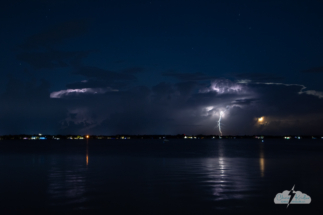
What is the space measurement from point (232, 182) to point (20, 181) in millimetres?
17336

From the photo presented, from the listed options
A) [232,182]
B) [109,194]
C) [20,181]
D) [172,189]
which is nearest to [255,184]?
[232,182]

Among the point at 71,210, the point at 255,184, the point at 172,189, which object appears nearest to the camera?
the point at 71,210

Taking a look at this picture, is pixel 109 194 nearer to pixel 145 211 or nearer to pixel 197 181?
pixel 145 211

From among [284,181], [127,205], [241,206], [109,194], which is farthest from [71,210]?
[284,181]

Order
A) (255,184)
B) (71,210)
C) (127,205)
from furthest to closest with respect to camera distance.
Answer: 1. (255,184)
2. (127,205)
3. (71,210)

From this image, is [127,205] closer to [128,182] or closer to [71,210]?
[71,210]

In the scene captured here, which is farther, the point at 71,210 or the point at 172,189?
the point at 172,189

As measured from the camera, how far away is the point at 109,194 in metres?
19.1

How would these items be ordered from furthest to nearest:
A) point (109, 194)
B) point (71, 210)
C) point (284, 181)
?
point (284, 181) → point (109, 194) → point (71, 210)

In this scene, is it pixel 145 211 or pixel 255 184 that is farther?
pixel 255 184

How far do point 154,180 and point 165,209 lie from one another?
9870 millimetres

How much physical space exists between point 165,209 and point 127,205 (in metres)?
2.24

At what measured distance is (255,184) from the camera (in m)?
22.8

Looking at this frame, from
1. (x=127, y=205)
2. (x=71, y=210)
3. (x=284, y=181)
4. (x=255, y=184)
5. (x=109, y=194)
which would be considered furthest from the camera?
(x=284, y=181)
